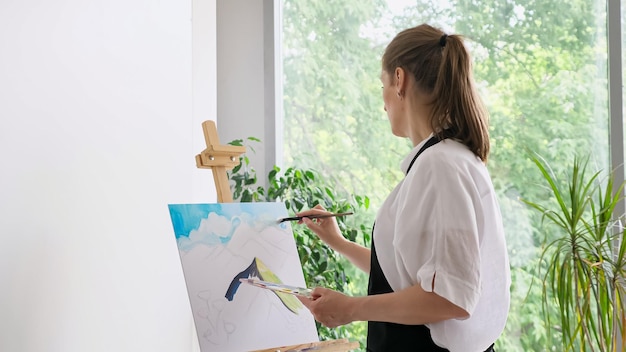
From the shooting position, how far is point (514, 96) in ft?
9.78

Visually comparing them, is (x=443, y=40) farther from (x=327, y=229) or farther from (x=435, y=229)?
(x=327, y=229)

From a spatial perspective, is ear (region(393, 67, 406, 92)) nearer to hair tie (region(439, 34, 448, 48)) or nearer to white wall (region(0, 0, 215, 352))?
hair tie (region(439, 34, 448, 48))

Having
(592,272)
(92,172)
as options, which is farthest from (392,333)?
(592,272)

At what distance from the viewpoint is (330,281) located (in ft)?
10.1

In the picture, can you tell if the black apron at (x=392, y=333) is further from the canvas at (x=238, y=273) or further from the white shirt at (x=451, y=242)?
the canvas at (x=238, y=273)

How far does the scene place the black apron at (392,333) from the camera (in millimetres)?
1573

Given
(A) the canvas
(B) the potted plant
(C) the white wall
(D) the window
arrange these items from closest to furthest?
(C) the white wall < (A) the canvas < (B) the potted plant < (D) the window

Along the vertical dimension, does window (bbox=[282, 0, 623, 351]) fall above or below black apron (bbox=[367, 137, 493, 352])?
above

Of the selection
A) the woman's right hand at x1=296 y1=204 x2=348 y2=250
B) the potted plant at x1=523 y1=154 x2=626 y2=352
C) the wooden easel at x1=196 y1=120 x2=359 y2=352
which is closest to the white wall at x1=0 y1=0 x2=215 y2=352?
the wooden easel at x1=196 y1=120 x2=359 y2=352

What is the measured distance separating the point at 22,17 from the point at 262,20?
204 cm

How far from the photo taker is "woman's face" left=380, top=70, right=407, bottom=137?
5.46 feet

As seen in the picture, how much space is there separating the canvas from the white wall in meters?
0.30

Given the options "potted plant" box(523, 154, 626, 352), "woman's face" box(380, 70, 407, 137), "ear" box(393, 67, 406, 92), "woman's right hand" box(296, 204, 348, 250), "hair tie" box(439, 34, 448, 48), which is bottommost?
"potted plant" box(523, 154, 626, 352)

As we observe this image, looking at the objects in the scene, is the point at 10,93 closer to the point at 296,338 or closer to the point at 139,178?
the point at 139,178
